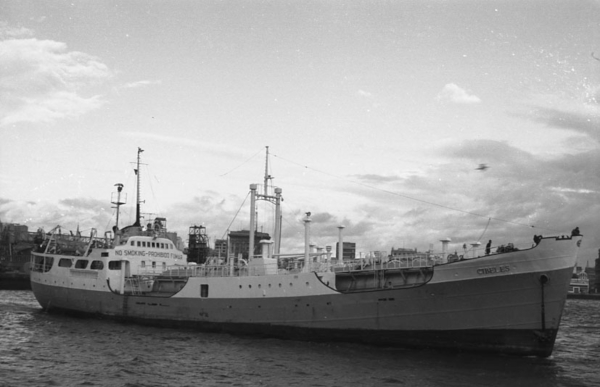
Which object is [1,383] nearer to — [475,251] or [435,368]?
[435,368]

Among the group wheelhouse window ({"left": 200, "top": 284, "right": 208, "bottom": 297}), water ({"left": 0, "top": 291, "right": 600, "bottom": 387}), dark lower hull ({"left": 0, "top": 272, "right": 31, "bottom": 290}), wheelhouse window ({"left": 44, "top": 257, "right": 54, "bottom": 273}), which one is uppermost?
wheelhouse window ({"left": 44, "top": 257, "right": 54, "bottom": 273})

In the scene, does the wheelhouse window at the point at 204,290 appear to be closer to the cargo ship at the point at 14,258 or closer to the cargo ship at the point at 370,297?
the cargo ship at the point at 370,297

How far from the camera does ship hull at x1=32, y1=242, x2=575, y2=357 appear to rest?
22.6 meters

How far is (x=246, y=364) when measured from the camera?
842 inches

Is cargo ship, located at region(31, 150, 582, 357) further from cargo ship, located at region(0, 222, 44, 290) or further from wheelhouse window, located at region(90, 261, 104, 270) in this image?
cargo ship, located at region(0, 222, 44, 290)

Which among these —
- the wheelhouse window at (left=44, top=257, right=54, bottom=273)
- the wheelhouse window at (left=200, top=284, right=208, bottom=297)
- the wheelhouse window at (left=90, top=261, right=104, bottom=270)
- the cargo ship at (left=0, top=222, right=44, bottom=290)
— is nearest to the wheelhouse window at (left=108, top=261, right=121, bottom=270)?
the wheelhouse window at (left=90, top=261, right=104, bottom=270)

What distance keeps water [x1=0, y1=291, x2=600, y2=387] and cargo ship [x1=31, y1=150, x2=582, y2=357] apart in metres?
0.83

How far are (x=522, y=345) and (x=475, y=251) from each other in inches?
173

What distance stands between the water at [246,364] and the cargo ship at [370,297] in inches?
32.6

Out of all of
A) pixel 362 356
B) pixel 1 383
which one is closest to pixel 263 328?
pixel 362 356

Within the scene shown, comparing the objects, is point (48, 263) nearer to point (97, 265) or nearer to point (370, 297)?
point (97, 265)

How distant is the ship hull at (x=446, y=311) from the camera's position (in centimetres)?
2256

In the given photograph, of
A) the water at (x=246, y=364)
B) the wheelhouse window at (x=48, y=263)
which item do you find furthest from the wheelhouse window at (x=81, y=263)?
the water at (x=246, y=364)

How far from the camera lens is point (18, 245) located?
109250 mm
